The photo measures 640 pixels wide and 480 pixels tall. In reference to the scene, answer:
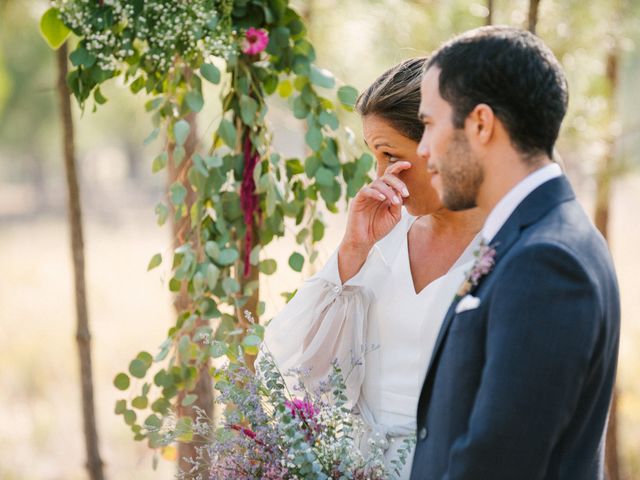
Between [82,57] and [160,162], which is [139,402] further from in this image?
[82,57]

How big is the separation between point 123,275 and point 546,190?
385 inches

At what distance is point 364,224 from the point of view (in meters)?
2.02

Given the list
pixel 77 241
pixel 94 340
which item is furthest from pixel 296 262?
pixel 94 340

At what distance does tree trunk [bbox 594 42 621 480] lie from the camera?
13.4 ft

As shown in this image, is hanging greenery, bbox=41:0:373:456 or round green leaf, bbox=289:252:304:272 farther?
round green leaf, bbox=289:252:304:272

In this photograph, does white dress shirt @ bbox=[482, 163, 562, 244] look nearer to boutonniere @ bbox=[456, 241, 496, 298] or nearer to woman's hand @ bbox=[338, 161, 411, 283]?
boutonniere @ bbox=[456, 241, 496, 298]

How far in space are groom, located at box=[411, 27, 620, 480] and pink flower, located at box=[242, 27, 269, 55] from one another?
3.26ft

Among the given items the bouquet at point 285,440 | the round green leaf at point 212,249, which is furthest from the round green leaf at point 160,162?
the bouquet at point 285,440

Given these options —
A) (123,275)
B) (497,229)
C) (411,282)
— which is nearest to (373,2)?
(411,282)

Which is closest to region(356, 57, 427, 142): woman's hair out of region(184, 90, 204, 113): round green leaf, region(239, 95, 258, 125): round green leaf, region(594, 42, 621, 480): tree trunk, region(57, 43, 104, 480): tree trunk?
region(239, 95, 258, 125): round green leaf

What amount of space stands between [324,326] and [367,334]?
12 centimetres

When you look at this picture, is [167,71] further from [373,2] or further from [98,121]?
[98,121]

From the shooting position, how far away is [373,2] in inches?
162

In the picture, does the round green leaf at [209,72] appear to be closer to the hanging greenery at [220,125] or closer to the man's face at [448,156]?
the hanging greenery at [220,125]
